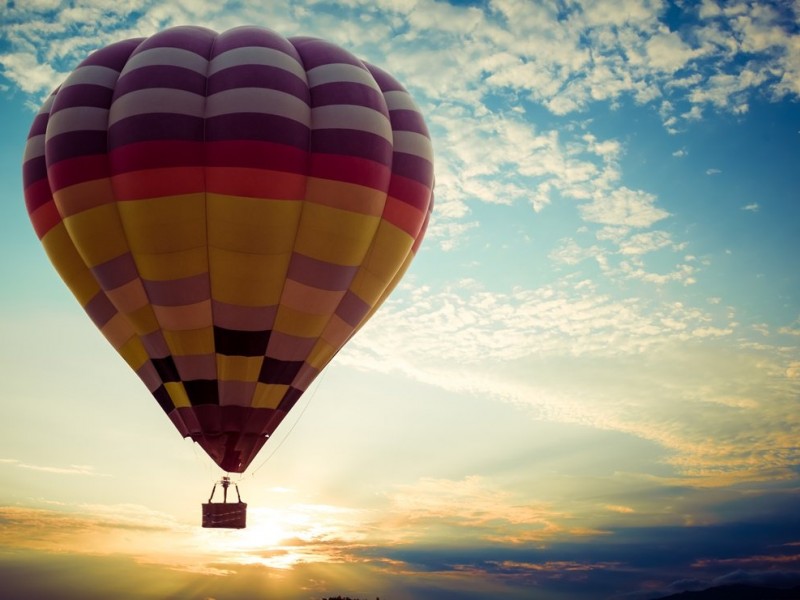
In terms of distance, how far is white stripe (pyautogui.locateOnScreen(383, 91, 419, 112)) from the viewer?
1516 centimetres

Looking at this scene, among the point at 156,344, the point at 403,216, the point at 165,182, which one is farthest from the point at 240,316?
the point at 403,216

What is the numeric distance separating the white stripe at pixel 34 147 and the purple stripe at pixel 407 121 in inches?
277

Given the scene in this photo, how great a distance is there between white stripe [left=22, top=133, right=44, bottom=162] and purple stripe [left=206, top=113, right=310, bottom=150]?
4113mm

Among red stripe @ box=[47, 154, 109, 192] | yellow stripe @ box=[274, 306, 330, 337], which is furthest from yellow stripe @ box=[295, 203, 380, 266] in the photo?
red stripe @ box=[47, 154, 109, 192]

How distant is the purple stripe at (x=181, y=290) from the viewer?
1323cm

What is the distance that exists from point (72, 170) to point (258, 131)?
3.64 meters

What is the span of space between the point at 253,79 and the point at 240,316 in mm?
4304

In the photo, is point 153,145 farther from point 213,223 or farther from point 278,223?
point 278,223

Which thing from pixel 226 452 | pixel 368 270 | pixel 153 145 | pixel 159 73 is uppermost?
pixel 159 73

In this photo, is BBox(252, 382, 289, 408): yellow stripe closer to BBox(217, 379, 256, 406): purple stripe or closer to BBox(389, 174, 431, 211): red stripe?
BBox(217, 379, 256, 406): purple stripe

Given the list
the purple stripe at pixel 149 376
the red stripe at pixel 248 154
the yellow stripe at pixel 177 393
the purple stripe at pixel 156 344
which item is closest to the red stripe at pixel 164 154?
the red stripe at pixel 248 154

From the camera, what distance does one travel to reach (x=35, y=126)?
14.9 m

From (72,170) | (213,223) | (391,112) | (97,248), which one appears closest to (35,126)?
(72,170)

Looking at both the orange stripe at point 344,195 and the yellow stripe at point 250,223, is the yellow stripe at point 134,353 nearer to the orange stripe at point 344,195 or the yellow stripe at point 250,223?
the yellow stripe at point 250,223
